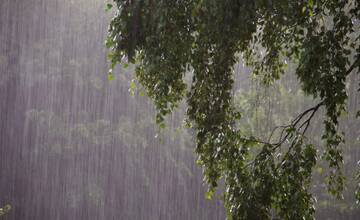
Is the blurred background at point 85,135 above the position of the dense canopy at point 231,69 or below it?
above

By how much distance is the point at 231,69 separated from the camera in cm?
530

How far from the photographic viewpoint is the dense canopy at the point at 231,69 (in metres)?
4.51

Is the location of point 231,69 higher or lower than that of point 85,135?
lower

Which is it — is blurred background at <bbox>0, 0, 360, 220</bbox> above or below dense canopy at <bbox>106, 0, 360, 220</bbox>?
above

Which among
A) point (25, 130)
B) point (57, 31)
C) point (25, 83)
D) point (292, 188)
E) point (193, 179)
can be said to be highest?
point (57, 31)

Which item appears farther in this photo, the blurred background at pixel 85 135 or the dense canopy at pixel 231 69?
the blurred background at pixel 85 135

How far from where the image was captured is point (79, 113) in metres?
22.0

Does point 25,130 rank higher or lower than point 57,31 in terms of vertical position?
lower

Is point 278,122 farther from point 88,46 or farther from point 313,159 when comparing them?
point 313,159

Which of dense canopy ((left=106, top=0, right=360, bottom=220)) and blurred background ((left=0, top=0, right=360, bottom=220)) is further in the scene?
blurred background ((left=0, top=0, right=360, bottom=220))

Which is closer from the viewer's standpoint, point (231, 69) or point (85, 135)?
point (231, 69)

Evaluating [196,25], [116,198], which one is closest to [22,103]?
[116,198]

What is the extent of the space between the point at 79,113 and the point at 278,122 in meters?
6.46

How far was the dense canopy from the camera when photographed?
14.8 feet
